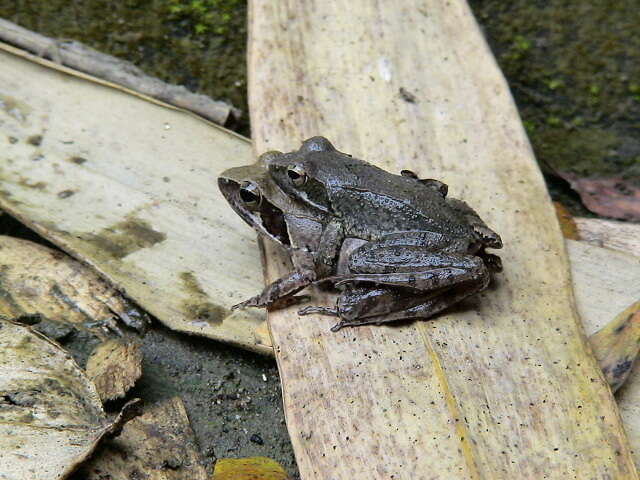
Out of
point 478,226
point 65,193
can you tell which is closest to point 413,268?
point 478,226

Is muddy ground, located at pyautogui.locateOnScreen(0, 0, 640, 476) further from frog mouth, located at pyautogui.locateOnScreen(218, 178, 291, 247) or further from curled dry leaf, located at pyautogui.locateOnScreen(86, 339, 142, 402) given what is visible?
curled dry leaf, located at pyautogui.locateOnScreen(86, 339, 142, 402)

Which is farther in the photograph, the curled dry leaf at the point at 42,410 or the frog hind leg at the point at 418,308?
the frog hind leg at the point at 418,308

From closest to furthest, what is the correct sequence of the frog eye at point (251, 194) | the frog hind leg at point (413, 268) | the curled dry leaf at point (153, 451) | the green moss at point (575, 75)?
the curled dry leaf at point (153, 451), the frog hind leg at point (413, 268), the frog eye at point (251, 194), the green moss at point (575, 75)

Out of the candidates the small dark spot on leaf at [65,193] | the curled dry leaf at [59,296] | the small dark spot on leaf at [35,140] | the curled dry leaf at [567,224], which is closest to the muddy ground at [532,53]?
the curled dry leaf at [567,224]

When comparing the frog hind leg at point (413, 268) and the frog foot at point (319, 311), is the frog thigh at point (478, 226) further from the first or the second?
the frog foot at point (319, 311)

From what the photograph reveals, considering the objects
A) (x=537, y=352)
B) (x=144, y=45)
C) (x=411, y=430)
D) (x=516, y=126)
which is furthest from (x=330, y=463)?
(x=144, y=45)

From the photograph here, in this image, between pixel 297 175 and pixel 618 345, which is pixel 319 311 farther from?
pixel 618 345
